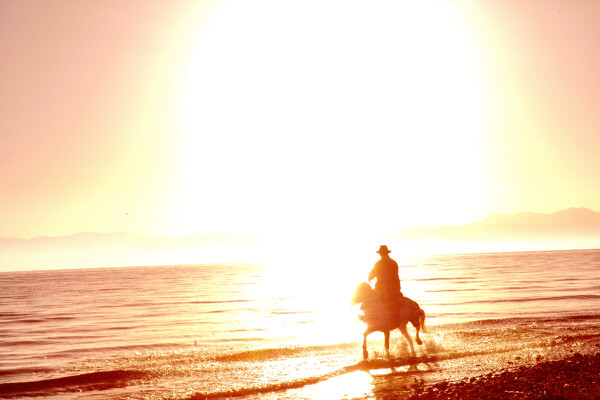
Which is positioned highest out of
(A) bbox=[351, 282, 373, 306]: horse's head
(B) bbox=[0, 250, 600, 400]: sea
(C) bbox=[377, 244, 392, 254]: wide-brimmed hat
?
(C) bbox=[377, 244, 392, 254]: wide-brimmed hat

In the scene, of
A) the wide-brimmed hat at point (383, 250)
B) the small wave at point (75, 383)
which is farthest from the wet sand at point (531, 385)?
the small wave at point (75, 383)

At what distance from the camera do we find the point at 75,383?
56.9ft

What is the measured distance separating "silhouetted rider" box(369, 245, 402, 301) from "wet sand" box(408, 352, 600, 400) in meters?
4.88

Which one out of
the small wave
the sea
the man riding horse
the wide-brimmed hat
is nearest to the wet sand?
the sea

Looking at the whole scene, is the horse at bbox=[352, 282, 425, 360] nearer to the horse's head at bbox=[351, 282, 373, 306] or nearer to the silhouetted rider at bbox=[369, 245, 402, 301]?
the horse's head at bbox=[351, 282, 373, 306]

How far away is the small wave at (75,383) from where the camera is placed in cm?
1650

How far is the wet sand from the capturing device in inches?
457

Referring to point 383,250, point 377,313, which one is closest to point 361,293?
point 377,313

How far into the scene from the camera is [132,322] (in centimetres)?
3488

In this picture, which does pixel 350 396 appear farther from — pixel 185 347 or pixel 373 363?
pixel 185 347

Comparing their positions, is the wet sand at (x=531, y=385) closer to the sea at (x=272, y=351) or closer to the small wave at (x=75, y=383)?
the sea at (x=272, y=351)

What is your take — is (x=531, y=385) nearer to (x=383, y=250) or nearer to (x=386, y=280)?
(x=386, y=280)

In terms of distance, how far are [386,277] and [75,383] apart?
952 cm

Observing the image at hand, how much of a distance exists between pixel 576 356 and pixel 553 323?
33.3 ft
